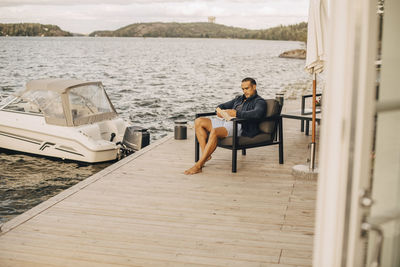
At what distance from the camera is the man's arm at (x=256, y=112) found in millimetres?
5703

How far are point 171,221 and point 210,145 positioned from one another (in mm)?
1719

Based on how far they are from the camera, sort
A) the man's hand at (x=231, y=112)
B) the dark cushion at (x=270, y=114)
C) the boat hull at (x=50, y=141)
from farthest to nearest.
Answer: the boat hull at (x=50, y=141) → the man's hand at (x=231, y=112) → the dark cushion at (x=270, y=114)

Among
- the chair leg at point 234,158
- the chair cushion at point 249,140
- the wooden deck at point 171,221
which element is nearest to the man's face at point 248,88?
the chair cushion at point 249,140

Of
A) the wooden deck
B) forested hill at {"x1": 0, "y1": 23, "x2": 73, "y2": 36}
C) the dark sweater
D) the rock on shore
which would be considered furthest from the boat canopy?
the rock on shore

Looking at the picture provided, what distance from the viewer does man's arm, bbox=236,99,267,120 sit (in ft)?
18.7

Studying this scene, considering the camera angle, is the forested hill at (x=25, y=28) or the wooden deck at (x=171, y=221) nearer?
the wooden deck at (x=171, y=221)

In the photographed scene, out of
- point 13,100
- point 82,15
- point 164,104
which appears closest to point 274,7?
point 82,15

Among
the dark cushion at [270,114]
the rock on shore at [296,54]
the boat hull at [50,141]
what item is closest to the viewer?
the dark cushion at [270,114]

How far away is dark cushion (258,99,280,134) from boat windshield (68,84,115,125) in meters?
4.23

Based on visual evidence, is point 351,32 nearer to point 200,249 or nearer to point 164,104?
point 200,249

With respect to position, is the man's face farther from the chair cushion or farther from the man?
the chair cushion

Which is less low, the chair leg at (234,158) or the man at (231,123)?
the man at (231,123)

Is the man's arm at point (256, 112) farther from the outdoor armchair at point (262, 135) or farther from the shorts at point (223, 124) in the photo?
the shorts at point (223, 124)

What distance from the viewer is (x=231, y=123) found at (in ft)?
19.3
